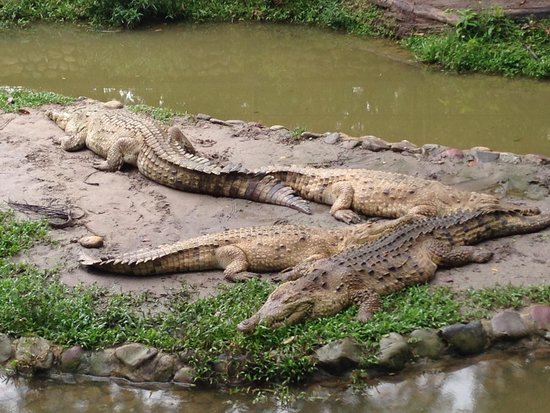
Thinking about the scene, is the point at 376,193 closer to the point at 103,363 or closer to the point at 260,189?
the point at 260,189

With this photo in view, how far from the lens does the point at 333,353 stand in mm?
5672

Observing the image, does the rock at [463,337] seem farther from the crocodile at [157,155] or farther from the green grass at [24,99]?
the green grass at [24,99]

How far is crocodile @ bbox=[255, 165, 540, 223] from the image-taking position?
24.8ft

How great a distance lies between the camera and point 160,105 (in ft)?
39.5

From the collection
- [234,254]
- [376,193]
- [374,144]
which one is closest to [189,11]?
[374,144]

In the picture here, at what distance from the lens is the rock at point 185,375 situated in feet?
18.7

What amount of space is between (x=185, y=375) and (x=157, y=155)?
3525 mm

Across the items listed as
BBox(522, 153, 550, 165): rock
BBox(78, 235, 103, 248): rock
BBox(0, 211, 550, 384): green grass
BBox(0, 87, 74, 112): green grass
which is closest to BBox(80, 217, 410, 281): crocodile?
BBox(0, 211, 550, 384): green grass

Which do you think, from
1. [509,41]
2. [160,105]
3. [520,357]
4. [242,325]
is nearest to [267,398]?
[242,325]

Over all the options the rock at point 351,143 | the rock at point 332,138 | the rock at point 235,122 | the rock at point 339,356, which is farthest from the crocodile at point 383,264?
the rock at point 235,122

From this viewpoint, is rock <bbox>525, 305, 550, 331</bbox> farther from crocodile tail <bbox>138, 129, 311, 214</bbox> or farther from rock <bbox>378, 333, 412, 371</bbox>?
crocodile tail <bbox>138, 129, 311, 214</bbox>

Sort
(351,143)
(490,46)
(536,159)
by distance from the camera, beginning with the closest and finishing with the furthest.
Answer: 1. (536,159)
2. (351,143)
3. (490,46)

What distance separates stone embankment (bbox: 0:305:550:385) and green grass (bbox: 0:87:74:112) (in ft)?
19.2

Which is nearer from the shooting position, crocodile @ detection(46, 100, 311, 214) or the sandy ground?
the sandy ground
